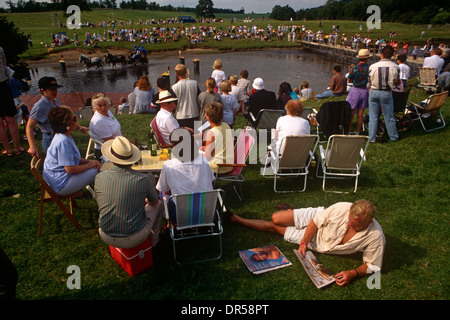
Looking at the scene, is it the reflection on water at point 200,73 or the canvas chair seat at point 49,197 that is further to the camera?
the reflection on water at point 200,73

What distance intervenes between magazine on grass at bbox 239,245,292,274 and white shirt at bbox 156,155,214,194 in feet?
3.50

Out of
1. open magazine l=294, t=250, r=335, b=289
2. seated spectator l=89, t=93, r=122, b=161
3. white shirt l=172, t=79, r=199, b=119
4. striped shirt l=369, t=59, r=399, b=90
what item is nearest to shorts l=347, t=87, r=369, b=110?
striped shirt l=369, t=59, r=399, b=90

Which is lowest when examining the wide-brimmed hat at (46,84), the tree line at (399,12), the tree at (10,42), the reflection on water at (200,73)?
the reflection on water at (200,73)

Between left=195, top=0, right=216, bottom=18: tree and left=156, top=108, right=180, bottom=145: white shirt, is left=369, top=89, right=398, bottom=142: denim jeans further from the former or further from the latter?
left=195, top=0, right=216, bottom=18: tree

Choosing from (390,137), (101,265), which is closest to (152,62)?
(390,137)

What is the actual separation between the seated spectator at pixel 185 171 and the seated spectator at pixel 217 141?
0.96 m

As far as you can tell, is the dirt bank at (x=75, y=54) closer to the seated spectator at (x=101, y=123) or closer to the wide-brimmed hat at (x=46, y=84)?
the wide-brimmed hat at (x=46, y=84)

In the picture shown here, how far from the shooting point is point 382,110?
7.45 metres

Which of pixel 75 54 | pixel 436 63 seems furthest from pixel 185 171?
pixel 75 54

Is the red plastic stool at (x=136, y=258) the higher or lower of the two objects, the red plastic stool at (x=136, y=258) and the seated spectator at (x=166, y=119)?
the lower

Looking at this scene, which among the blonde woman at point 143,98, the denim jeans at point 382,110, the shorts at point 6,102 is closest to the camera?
the shorts at point 6,102

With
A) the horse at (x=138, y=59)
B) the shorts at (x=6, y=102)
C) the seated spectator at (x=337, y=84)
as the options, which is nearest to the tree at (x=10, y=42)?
the shorts at (x=6, y=102)

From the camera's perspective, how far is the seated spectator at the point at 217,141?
498cm

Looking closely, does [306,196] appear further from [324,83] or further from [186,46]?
[186,46]
